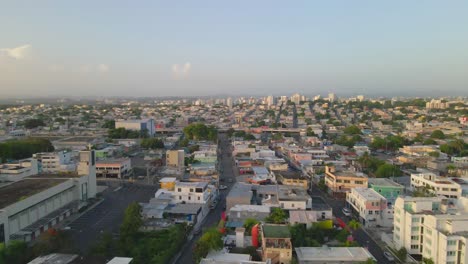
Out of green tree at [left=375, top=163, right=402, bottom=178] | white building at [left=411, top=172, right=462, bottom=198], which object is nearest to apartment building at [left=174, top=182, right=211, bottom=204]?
white building at [left=411, top=172, right=462, bottom=198]

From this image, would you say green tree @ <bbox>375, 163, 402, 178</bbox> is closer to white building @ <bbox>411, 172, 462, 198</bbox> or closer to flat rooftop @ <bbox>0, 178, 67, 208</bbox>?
white building @ <bbox>411, 172, 462, 198</bbox>

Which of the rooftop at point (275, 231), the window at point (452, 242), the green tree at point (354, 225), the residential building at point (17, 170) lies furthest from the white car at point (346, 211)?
the residential building at point (17, 170)

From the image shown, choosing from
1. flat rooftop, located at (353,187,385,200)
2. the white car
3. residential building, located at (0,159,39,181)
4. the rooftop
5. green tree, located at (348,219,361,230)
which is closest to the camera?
the rooftop

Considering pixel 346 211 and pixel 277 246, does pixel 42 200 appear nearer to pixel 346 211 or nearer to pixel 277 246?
pixel 277 246

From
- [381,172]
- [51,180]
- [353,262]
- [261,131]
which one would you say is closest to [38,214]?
[51,180]

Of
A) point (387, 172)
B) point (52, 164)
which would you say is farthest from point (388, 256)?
point (52, 164)

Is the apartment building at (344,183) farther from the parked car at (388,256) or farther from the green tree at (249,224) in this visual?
the green tree at (249,224)
